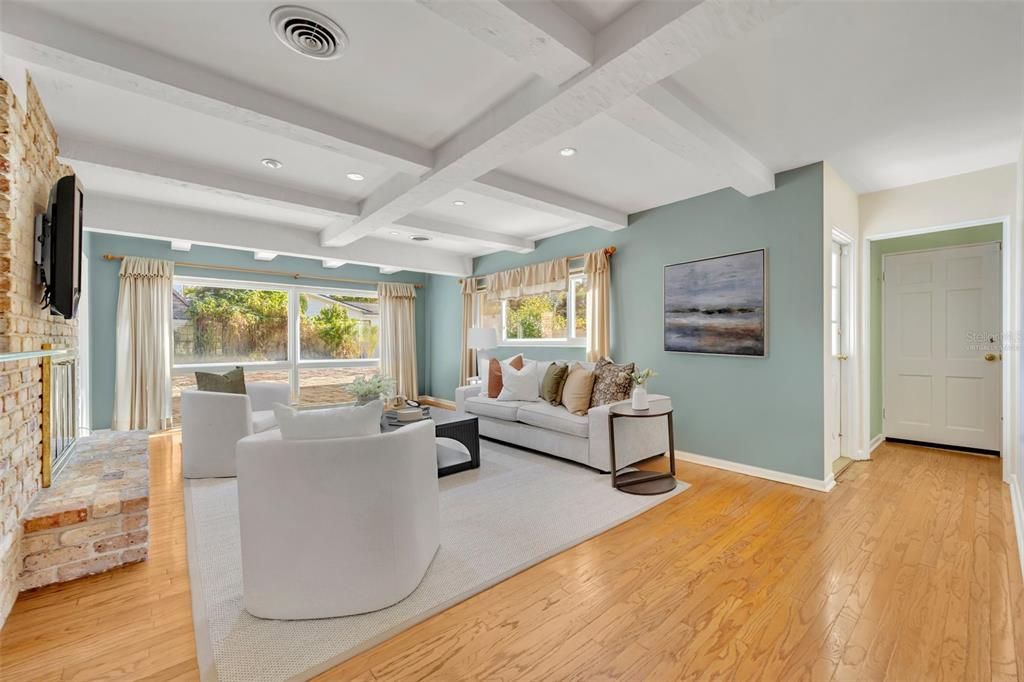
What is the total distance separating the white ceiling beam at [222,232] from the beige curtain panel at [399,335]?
1.49 metres

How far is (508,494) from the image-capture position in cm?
309

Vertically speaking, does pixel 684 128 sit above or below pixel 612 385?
above

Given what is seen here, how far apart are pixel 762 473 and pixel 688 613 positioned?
7.14 feet

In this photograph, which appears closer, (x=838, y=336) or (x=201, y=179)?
(x=201, y=179)

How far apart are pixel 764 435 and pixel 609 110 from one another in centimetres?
288

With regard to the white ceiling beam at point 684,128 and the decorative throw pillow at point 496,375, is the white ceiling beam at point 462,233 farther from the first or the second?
the white ceiling beam at point 684,128

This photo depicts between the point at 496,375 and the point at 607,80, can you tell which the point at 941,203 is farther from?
the point at 496,375

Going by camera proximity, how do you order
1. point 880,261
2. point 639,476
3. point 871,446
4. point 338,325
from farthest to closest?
point 338,325 < point 880,261 < point 871,446 < point 639,476

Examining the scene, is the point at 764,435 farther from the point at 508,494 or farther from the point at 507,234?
the point at 507,234

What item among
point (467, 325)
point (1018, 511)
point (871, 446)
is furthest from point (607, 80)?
point (467, 325)

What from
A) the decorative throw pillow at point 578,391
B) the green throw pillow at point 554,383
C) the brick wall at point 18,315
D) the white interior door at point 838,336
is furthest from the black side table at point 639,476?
the brick wall at point 18,315

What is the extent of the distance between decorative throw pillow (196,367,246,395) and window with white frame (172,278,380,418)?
1673 mm

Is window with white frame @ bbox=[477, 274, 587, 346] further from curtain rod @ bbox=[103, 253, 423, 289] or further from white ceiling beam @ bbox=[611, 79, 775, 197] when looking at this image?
white ceiling beam @ bbox=[611, 79, 775, 197]

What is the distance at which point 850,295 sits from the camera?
3908mm
